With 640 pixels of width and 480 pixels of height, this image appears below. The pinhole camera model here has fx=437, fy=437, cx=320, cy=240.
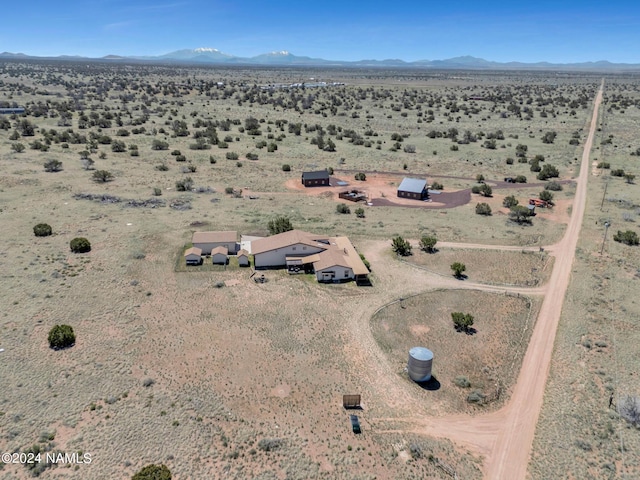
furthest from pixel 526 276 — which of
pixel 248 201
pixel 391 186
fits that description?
pixel 248 201

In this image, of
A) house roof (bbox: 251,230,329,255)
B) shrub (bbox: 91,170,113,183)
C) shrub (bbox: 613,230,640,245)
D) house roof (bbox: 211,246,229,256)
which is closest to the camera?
house roof (bbox: 251,230,329,255)

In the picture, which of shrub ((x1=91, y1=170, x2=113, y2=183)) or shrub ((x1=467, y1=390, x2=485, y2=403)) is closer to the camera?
shrub ((x1=467, y1=390, x2=485, y2=403))

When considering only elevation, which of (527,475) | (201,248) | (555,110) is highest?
(555,110)

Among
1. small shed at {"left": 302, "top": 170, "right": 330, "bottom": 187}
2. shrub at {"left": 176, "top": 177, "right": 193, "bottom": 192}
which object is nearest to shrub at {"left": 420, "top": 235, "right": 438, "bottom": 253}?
small shed at {"left": 302, "top": 170, "right": 330, "bottom": 187}

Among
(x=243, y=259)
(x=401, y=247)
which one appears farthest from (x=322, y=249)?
(x=401, y=247)

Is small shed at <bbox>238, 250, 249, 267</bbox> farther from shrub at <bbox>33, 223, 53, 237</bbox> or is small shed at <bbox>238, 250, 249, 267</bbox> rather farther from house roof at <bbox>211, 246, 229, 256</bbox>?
shrub at <bbox>33, 223, 53, 237</bbox>

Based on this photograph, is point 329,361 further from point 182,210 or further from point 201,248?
point 182,210
